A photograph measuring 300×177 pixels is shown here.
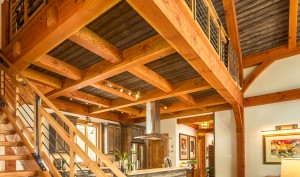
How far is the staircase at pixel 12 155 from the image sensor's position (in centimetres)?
293

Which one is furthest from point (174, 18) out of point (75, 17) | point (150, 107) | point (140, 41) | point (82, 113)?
point (82, 113)

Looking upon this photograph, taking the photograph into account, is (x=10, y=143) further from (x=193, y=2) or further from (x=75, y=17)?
(x=193, y=2)

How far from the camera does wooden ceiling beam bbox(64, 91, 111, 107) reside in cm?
676

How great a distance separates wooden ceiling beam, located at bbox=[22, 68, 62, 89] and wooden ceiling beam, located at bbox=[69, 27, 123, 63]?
184 centimetres

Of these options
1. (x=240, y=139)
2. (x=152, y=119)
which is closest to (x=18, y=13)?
(x=152, y=119)

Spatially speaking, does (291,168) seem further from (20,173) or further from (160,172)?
(160,172)

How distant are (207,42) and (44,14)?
7.60 ft

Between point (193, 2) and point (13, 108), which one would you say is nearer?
point (193, 2)

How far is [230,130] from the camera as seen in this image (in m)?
7.00

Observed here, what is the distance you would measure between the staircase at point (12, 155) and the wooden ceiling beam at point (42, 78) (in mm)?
1359

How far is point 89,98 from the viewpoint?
716 cm

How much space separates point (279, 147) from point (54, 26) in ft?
18.0

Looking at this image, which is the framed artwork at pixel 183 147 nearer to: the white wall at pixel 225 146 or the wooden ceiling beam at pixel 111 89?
the white wall at pixel 225 146

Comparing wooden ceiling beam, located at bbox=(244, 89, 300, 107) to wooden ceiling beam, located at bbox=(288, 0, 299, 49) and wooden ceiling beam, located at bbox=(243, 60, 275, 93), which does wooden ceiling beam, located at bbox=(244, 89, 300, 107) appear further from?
wooden ceiling beam, located at bbox=(288, 0, 299, 49)
